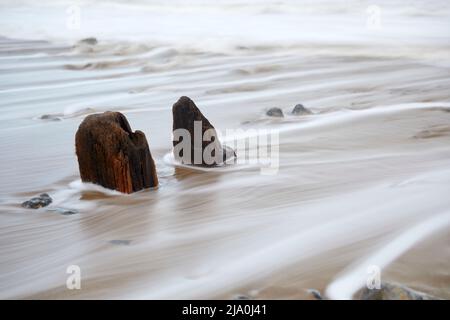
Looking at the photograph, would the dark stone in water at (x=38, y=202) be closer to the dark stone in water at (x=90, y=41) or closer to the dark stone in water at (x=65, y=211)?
the dark stone in water at (x=65, y=211)

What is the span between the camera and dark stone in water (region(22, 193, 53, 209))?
12.2 ft

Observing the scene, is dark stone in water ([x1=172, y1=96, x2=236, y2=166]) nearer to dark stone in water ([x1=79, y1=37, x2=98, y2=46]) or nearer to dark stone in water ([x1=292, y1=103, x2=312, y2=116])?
dark stone in water ([x1=292, y1=103, x2=312, y2=116])

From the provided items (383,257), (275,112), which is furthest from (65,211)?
(275,112)

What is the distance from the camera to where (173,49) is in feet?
35.7

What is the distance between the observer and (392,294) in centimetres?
248

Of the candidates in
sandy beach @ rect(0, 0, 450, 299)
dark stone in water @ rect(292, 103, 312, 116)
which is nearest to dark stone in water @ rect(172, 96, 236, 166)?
sandy beach @ rect(0, 0, 450, 299)

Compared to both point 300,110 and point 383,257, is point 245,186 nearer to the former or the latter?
point 383,257

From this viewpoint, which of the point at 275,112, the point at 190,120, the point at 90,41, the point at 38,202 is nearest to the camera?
the point at 38,202

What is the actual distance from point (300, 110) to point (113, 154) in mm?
2473

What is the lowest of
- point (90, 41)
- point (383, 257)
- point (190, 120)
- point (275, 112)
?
point (383, 257)

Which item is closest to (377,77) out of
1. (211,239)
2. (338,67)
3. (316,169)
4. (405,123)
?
(338,67)

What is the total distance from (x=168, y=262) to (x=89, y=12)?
1543 cm

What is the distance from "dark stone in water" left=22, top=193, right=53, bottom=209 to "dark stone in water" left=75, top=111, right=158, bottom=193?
0.90 feet
